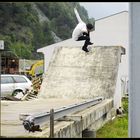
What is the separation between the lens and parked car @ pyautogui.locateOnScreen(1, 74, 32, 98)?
17.7 m

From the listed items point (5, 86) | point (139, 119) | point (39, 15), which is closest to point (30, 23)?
point (39, 15)

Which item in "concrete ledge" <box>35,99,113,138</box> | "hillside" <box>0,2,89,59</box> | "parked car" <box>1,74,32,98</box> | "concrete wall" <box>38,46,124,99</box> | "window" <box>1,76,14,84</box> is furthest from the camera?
"hillside" <box>0,2,89,59</box>

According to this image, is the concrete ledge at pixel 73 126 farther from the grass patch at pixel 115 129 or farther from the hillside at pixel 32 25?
the hillside at pixel 32 25

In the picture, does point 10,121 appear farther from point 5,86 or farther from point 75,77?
point 5,86

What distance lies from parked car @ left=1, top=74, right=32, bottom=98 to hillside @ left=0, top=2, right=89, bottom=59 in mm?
29182

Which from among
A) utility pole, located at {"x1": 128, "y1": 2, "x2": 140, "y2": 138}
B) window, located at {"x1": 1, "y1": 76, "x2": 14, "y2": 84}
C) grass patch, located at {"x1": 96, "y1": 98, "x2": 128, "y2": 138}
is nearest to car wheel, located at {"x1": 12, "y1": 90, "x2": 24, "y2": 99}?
window, located at {"x1": 1, "y1": 76, "x2": 14, "y2": 84}

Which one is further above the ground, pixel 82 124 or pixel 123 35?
pixel 123 35

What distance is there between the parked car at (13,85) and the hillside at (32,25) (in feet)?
95.7

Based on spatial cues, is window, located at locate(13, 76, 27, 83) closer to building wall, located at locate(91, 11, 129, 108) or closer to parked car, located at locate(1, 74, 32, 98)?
parked car, located at locate(1, 74, 32, 98)

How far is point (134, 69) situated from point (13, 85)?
45.4 ft

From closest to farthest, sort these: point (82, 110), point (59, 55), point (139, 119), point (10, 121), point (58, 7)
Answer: point (139, 119)
point (10, 121)
point (82, 110)
point (59, 55)
point (58, 7)

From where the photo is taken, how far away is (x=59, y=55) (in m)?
15.2

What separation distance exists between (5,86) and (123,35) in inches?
556

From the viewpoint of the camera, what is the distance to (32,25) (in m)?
63.8
